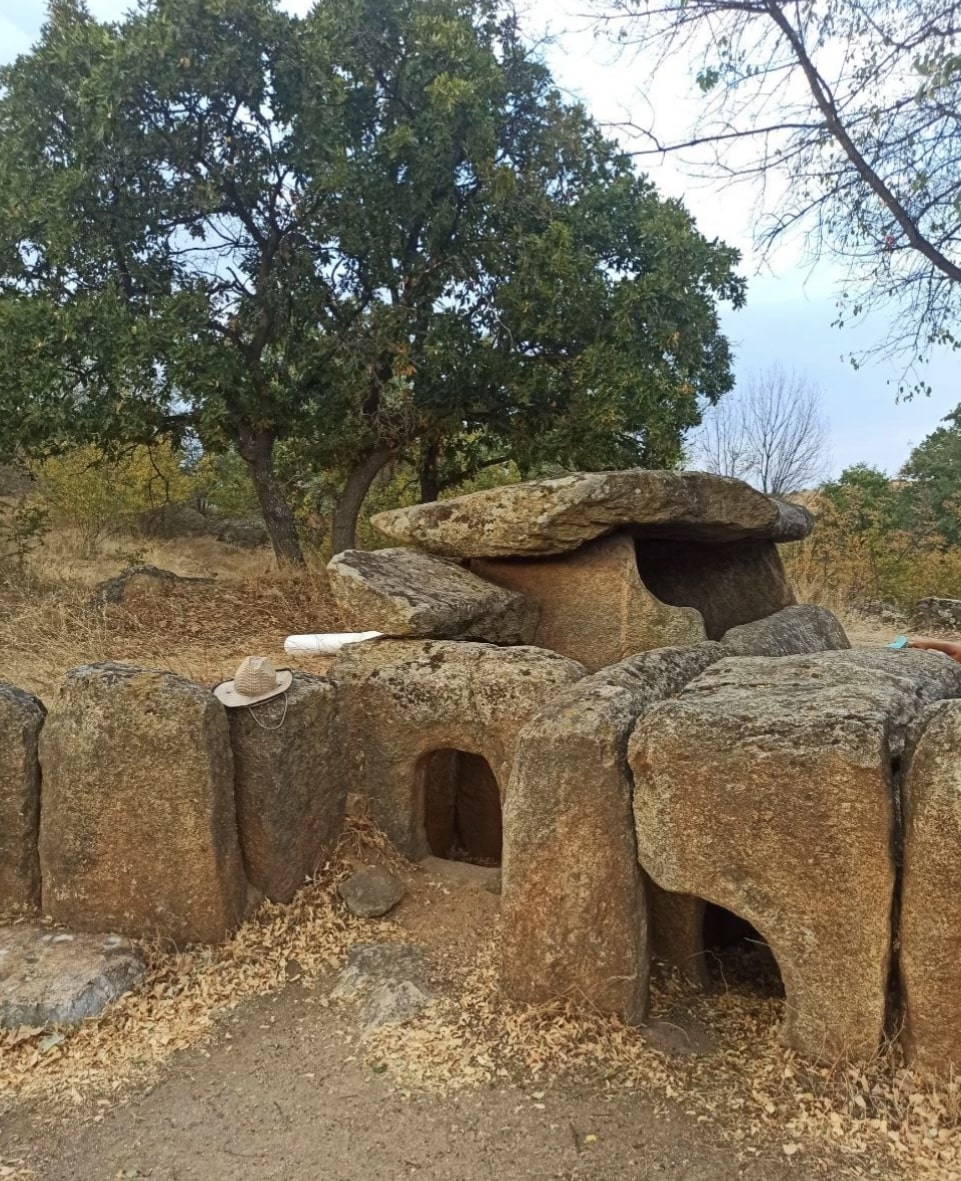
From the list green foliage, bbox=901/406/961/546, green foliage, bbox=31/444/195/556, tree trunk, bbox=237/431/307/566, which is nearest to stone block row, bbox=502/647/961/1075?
tree trunk, bbox=237/431/307/566

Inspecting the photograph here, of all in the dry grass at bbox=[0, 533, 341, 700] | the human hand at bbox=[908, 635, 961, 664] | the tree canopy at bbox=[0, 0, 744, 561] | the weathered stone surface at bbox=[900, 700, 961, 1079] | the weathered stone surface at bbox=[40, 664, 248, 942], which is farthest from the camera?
the tree canopy at bbox=[0, 0, 744, 561]

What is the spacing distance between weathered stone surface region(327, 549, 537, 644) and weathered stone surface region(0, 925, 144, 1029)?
1.82 metres

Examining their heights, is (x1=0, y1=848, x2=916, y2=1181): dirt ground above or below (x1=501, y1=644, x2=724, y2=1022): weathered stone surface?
below

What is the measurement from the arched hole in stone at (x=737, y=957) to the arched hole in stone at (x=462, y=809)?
130 cm

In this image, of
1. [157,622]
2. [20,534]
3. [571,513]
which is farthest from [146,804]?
[20,534]

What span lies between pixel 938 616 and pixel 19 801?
10465 mm

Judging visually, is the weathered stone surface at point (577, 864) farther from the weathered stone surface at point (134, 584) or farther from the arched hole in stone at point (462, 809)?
the weathered stone surface at point (134, 584)

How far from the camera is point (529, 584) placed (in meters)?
5.39

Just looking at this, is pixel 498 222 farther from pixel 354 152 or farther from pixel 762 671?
pixel 762 671

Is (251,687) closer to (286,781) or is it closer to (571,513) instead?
(286,781)

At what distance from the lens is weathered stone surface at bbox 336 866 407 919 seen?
3992 millimetres

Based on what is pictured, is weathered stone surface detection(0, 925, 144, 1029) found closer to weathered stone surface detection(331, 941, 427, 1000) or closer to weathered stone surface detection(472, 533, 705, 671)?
weathered stone surface detection(331, 941, 427, 1000)

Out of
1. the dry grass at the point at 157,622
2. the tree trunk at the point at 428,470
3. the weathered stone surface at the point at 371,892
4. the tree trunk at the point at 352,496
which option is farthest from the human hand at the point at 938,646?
the tree trunk at the point at 428,470

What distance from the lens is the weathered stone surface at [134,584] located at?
352 inches
